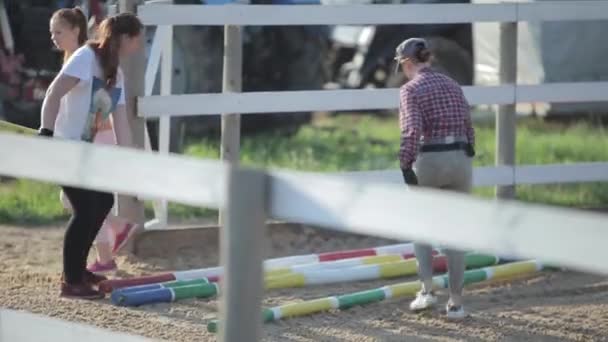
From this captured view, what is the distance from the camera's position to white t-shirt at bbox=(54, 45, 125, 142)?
693 cm

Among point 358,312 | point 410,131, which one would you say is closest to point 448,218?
point 410,131

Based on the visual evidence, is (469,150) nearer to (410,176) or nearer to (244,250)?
(410,176)

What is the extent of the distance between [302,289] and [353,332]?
0.98 m

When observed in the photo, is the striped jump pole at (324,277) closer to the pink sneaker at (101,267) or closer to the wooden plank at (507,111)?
the pink sneaker at (101,267)

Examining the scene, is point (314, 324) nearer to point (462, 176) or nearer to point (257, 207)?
→ point (462, 176)

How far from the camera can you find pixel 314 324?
6.87m

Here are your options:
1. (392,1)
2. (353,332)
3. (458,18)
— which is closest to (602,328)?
(353,332)

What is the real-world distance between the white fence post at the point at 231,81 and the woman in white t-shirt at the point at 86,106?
3.74ft

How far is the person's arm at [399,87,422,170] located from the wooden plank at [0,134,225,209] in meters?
2.68

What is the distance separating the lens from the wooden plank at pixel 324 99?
8.11 meters

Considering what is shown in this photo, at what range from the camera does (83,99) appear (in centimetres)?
702

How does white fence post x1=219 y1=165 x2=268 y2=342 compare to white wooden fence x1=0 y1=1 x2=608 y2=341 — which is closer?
white wooden fence x1=0 y1=1 x2=608 y2=341

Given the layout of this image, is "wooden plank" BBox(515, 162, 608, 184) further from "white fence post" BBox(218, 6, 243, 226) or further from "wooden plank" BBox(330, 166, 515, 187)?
"white fence post" BBox(218, 6, 243, 226)

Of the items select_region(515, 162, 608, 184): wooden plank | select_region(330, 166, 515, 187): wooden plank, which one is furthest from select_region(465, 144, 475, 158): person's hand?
select_region(515, 162, 608, 184): wooden plank
